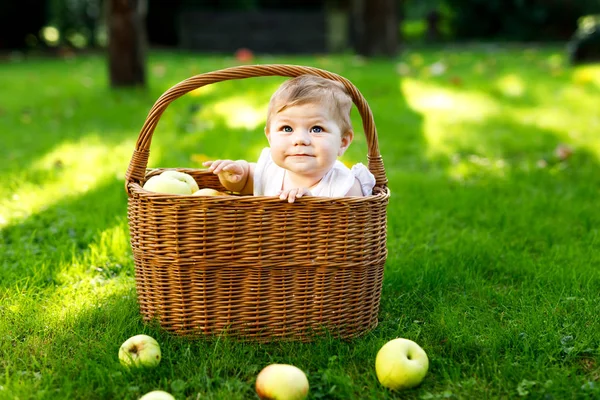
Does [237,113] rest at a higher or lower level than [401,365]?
lower

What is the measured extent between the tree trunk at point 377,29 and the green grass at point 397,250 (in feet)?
11.9

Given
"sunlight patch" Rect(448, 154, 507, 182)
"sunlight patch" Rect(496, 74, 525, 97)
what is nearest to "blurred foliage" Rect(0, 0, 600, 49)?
"sunlight patch" Rect(496, 74, 525, 97)

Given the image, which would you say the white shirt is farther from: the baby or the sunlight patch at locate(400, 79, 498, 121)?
the sunlight patch at locate(400, 79, 498, 121)

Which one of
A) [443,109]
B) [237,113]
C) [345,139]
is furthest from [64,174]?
[443,109]

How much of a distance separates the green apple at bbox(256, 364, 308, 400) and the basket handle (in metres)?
0.92

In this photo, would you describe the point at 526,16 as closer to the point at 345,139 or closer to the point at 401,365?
the point at 345,139

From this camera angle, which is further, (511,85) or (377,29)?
(377,29)

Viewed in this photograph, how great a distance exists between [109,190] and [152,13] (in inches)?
542

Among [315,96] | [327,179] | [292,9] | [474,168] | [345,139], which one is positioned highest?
[315,96]

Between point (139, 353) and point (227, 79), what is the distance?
0.99m

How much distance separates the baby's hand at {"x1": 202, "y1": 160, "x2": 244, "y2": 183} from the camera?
269 centimetres

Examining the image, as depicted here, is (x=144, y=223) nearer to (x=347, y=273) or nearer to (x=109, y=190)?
(x=347, y=273)

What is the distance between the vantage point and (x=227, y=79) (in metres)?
Result: 2.46

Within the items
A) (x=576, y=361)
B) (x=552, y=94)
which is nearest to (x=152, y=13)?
(x=552, y=94)
